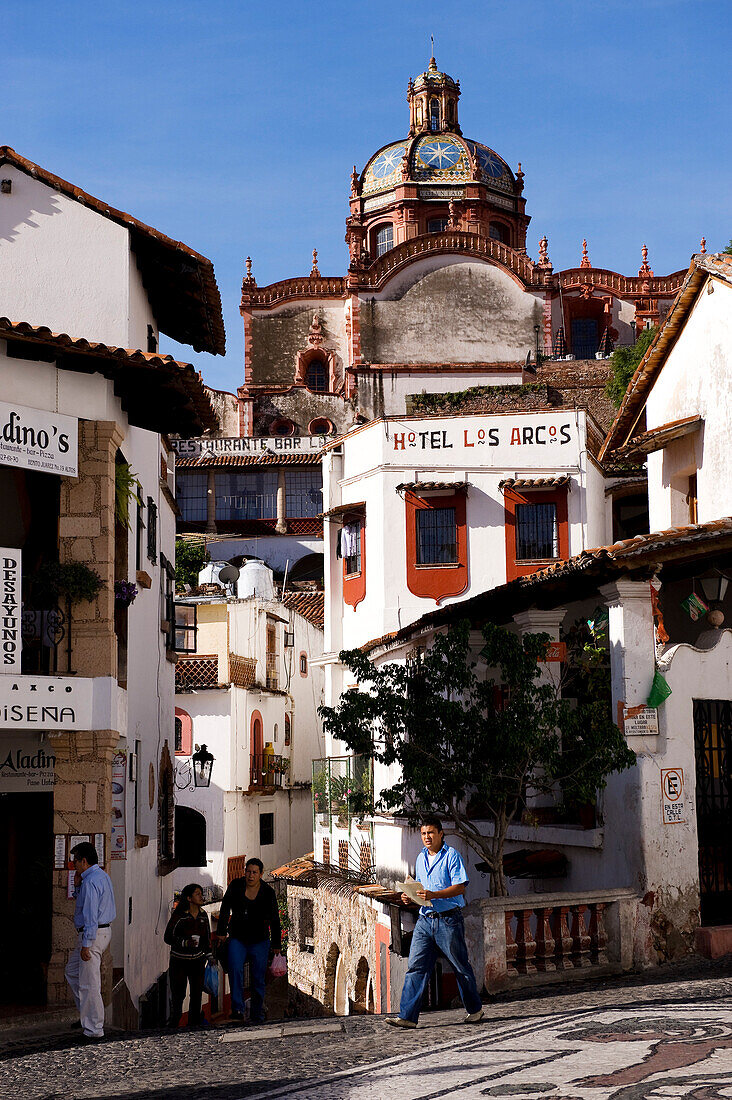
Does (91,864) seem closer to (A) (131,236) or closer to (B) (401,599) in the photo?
(A) (131,236)

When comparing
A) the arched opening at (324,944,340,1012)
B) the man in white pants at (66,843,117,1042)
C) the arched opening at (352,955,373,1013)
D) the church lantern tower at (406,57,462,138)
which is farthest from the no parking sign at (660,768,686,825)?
the church lantern tower at (406,57,462,138)

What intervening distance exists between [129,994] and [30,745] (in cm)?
352

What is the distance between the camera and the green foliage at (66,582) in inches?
592

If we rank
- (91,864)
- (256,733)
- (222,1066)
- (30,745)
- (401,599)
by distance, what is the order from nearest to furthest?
(222,1066), (91,864), (30,745), (401,599), (256,733)

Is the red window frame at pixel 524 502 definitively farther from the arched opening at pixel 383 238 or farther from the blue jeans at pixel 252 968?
the arched opening at pixel 383 238

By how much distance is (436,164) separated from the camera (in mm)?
64938

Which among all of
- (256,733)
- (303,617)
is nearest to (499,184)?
(303,617)

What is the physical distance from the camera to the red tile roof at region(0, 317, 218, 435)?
49.4 feet

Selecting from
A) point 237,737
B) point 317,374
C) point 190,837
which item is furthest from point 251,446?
point 190,837

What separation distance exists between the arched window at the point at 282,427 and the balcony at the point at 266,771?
1878cm

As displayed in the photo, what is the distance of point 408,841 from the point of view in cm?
2294

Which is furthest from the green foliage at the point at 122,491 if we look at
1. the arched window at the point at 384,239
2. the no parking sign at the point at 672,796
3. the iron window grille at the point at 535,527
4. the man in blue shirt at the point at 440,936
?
the arched window at the point at 384,239

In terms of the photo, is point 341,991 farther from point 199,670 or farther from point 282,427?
point 282,427

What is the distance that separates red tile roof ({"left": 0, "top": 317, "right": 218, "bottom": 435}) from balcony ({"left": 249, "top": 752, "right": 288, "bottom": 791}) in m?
19.8
